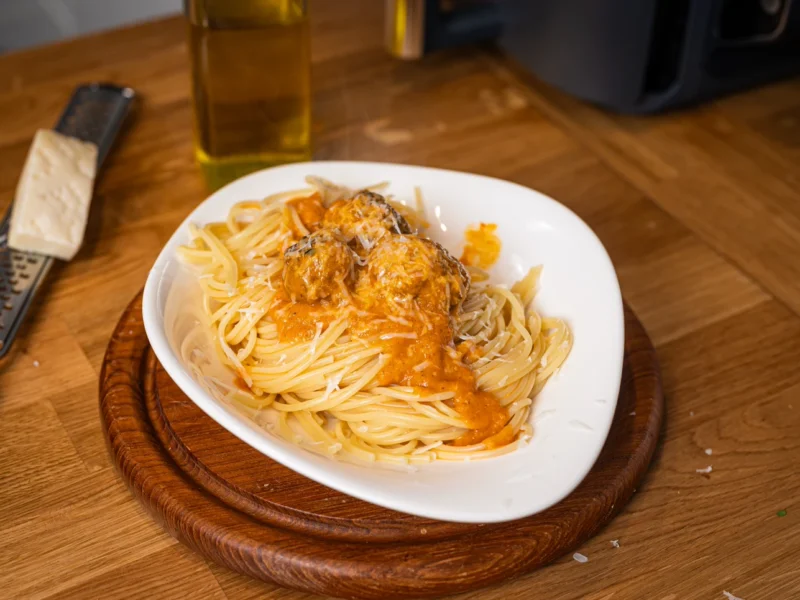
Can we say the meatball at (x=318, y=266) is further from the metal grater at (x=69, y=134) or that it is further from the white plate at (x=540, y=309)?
the metal grater at (x=69, y=134)

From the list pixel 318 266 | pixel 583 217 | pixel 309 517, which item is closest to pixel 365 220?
pixel 318 266

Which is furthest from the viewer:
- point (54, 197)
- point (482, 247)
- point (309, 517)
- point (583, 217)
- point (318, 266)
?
point (583, 217)

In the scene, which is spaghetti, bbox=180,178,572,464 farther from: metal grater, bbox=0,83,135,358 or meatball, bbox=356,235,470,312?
metal grater, bbox=0,83,135,358

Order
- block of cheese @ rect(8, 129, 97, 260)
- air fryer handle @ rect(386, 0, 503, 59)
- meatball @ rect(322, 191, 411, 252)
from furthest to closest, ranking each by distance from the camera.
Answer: air fryer handle @ rect(386, 0, 503, 59), block of cheese @ rect(8, 129, 97, 260), meatball @ rect(322, 191, 411, 252)

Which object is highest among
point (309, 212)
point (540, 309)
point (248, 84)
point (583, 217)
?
point (248, 84)

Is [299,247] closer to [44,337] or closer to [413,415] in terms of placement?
[413,415]

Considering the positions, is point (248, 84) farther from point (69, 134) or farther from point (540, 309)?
point (540, 309)

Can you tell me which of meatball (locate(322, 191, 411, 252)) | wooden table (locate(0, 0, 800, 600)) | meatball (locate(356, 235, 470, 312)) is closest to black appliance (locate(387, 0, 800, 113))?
wooden table (locate(0, 0, 800, 600))
